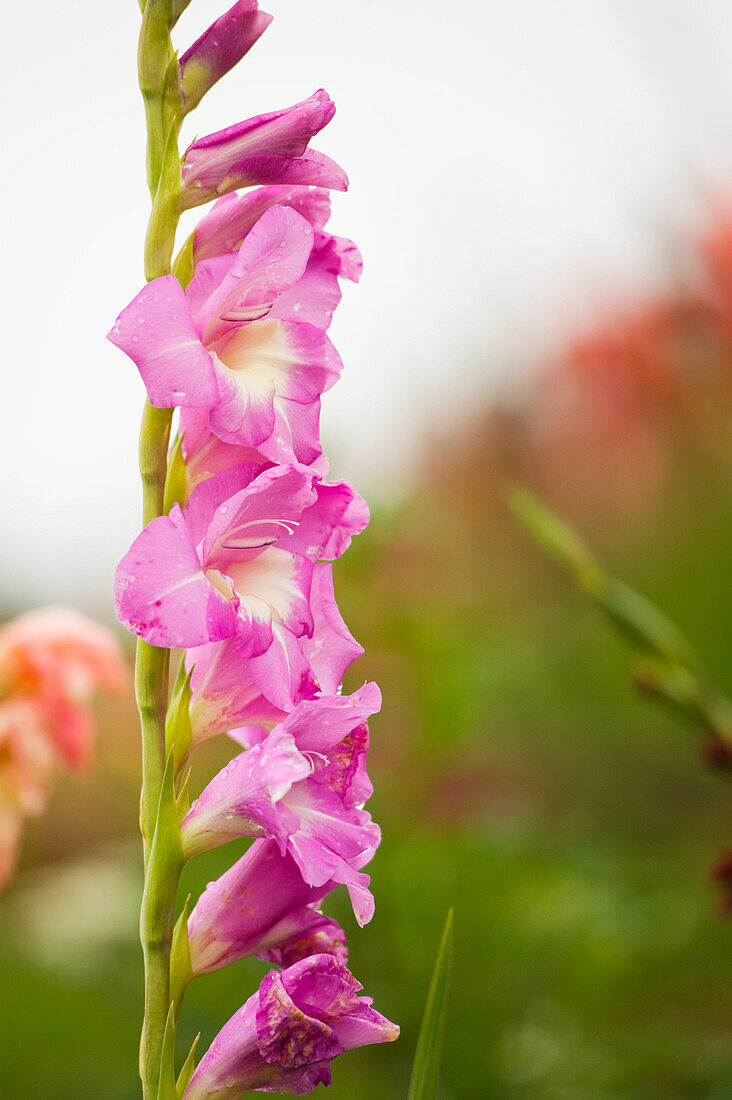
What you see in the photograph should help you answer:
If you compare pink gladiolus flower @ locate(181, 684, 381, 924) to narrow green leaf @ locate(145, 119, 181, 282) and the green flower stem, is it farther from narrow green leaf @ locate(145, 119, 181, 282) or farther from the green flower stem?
narrow green leaf @ locate(145, 119, 181, 282)

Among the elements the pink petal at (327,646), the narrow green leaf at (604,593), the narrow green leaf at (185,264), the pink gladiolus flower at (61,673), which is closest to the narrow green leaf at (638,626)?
the narrow green leaf at (604,593)

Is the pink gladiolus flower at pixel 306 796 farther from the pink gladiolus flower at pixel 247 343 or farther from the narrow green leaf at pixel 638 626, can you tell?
the narrow green leaf at pixel 638 626

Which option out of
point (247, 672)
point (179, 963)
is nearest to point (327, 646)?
point (247, 672)

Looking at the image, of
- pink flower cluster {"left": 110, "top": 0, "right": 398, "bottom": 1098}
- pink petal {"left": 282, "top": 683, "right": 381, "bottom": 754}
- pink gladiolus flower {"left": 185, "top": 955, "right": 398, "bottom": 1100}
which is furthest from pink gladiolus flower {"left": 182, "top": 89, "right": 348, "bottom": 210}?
pink gladiolus flower {"left": 185, "top": 955, "right": 398, "bottom": 1100}

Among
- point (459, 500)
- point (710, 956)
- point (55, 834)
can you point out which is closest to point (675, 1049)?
point (710, 956)

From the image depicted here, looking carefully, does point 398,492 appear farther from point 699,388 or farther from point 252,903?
point 252,903

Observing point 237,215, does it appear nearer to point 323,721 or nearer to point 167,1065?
point 323,721

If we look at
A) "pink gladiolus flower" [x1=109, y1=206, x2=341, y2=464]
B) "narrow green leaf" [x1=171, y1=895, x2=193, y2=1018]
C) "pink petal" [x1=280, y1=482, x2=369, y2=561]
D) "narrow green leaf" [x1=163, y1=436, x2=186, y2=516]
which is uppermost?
"pink gladiolus flower" [x1=109, y1=206, x2=341, y2=464]
